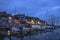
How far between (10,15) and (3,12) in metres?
3.00

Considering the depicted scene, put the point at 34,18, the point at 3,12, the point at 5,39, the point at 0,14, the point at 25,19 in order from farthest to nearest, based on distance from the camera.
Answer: the point at 34,18 → the point at 25,19 → the point at 3,12 → the point at 0,14 → the point at 5,39

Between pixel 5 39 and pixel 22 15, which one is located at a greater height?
pixel 22 15

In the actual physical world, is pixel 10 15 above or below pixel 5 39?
above

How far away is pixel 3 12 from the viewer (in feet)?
215

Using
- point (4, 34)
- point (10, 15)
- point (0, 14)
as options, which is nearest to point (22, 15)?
point (10, 15)

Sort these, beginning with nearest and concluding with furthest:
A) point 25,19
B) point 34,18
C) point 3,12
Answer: point 3,12 → point 25,19 → point 34,18

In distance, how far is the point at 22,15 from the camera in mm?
74688

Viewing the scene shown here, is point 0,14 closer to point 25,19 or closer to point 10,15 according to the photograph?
point 10,15

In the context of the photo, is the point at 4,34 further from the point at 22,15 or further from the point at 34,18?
the point at 34,18

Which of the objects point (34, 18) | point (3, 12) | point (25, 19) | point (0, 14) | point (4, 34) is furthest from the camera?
point (34, 18)

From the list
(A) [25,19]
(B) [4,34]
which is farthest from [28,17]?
(B) [4,34]

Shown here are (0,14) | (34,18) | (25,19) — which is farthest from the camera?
(34,18)

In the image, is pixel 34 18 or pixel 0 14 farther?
pixel 34 18

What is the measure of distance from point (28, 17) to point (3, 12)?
13.7 m
